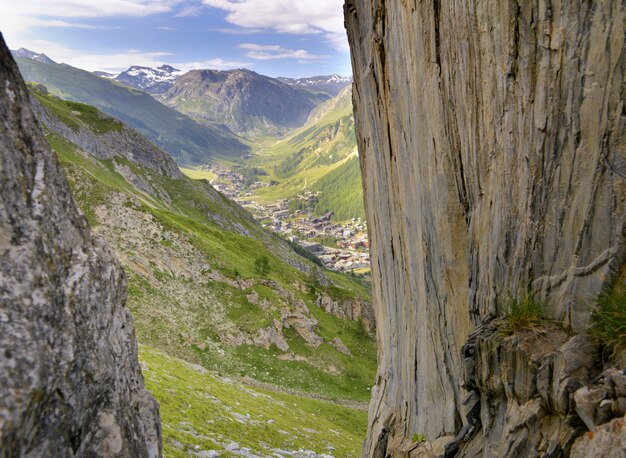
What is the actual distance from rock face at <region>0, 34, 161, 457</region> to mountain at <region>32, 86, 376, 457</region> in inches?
559

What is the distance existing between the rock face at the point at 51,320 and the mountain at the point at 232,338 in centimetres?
1420

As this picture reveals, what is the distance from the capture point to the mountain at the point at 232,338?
113 ft

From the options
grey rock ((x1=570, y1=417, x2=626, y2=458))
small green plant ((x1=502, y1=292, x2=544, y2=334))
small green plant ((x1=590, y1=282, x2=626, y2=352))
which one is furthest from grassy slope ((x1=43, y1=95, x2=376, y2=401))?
small green plant ((x1=590, y1=282, x2=626, y2=352))

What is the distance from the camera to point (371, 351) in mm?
70375

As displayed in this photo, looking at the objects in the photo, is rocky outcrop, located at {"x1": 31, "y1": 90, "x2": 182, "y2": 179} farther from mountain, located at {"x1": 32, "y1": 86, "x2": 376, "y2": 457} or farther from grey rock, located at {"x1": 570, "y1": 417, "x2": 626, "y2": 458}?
grey rock, located at {"x1": 570, "y1": 417, "x2": 626, "y2": 458}

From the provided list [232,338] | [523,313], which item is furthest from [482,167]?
[232,338]

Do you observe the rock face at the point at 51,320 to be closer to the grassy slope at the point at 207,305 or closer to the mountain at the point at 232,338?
the mountain at the point at 232,338

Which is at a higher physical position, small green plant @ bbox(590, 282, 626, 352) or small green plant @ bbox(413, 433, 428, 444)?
small green plant @ bbox(590, 282, 626, 352)

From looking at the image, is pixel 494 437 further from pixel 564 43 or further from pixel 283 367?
pixel 283 367

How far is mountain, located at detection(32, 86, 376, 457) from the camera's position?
3434 cm

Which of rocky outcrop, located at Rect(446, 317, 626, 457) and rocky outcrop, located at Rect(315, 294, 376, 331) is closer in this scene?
rocky outcrop, located at Rect(446, 317, 626, 457)

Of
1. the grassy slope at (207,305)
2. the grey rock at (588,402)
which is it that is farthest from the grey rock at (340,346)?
the grey rock at (588,402)

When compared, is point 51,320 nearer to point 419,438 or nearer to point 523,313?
point 523,313

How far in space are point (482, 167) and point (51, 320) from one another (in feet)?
41.7
